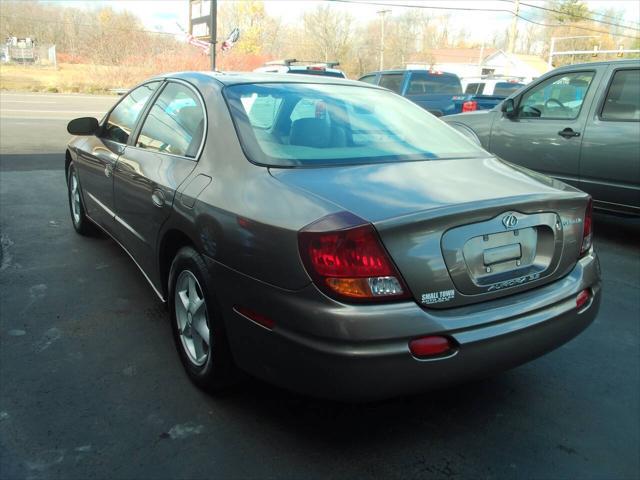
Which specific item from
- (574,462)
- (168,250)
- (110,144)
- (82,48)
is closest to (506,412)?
(574,462)

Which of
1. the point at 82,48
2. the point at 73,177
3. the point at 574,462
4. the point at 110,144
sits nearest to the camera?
the point at 574,462

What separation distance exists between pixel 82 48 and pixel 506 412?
61.3 metres

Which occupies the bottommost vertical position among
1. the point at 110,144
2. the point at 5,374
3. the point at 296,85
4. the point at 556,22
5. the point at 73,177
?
the point at 5,374

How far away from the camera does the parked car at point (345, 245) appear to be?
6.73 feet

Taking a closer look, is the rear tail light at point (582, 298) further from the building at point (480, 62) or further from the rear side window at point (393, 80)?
the building at point (480, 62)

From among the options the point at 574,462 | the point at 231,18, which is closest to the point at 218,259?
the point at 574,462

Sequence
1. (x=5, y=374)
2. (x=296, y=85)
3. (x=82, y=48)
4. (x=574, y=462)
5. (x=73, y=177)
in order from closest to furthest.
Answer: (x=574, y=462)
(x=5, y=374)
(x=296, y=85)
(x=73, y=177)
(x=82, y=48)

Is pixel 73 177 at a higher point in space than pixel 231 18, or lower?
lower

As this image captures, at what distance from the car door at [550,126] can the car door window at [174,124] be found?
4250 millimetres

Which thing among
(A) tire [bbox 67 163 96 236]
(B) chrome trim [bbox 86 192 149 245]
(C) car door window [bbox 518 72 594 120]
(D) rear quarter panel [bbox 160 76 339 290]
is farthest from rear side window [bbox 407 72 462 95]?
(D) rear quarter panel [bbox 160 76 339 290]

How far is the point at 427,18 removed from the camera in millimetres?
76375

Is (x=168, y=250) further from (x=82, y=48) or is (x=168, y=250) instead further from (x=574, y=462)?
(x=82, y=48)

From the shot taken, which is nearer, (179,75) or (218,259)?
(218,259)

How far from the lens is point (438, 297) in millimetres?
2129
